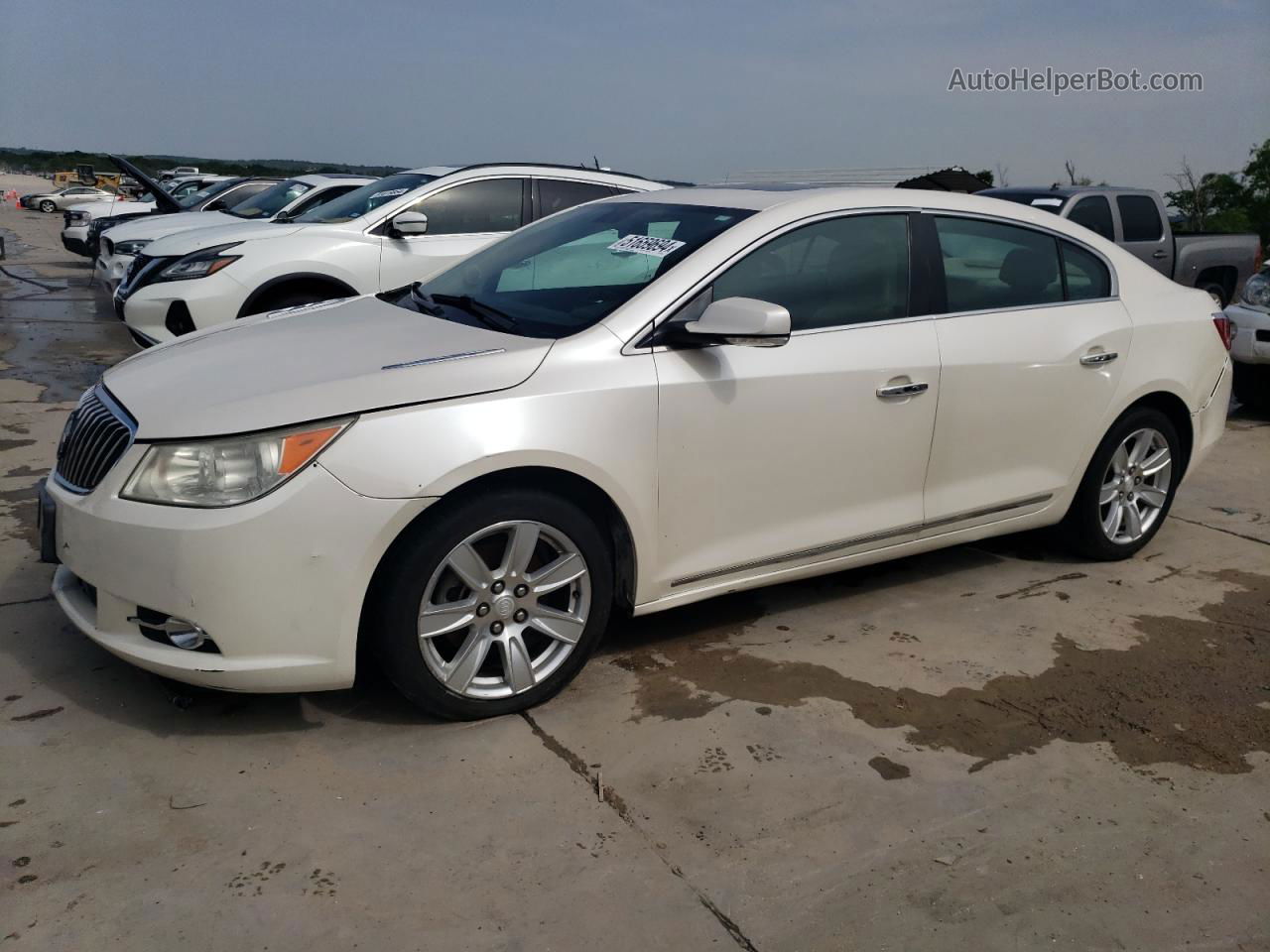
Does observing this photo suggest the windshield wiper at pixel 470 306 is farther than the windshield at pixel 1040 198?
No

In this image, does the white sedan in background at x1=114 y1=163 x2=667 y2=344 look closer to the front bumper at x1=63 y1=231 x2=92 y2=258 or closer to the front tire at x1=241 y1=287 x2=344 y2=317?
the front tire at x1=241 y1=287 x2=344 y2=317

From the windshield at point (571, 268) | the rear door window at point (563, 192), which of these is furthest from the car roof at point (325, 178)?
the windshield at point (571, 268)

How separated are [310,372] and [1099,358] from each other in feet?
10.3

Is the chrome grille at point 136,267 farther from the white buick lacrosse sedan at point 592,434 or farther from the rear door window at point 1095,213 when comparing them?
the rear door window at point 1095,213

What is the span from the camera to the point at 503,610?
336 centimetres

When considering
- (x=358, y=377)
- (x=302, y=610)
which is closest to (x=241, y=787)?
(x=302, y=610)

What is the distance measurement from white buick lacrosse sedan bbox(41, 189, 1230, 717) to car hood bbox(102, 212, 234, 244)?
7858mm

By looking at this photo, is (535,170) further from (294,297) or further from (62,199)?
(62,199)

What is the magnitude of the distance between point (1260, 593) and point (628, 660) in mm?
2788

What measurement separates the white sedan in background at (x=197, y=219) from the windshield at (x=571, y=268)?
6.53m

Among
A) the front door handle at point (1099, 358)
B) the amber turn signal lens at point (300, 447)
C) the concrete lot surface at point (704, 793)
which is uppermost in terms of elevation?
the front door handle at point (1099, 358)

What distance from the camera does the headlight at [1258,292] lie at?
8.24m

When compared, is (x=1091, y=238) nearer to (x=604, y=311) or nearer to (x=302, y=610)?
(x=604, y=311)

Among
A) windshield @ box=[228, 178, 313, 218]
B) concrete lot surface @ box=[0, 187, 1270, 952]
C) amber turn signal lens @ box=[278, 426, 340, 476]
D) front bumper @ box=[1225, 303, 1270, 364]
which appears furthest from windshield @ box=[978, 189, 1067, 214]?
amber turn signal lens @ box=[278, 426, 340, 476]
